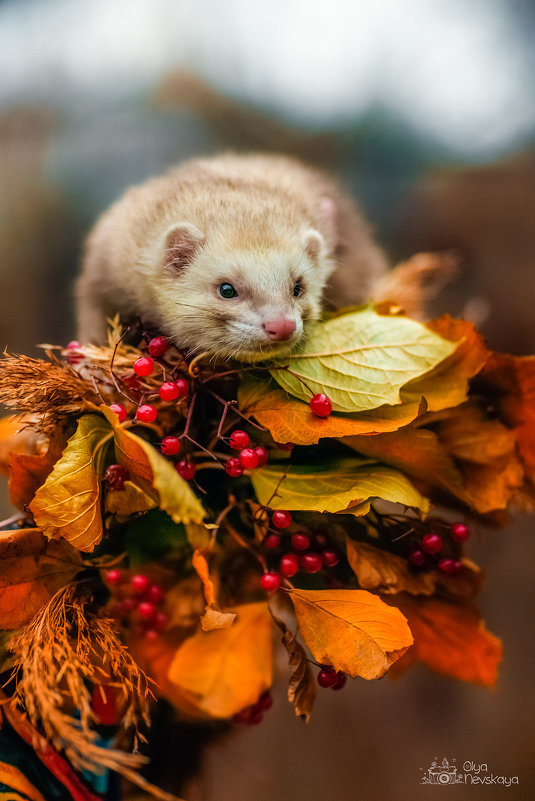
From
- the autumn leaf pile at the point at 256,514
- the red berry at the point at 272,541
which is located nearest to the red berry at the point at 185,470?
the autumn leaf pile at the point at 256,514

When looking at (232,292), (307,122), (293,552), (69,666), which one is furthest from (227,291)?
(307,122)

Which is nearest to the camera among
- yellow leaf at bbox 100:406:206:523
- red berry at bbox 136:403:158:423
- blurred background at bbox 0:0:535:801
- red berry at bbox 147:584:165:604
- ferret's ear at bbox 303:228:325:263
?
yellow leaf at bbox 100:406:206:523

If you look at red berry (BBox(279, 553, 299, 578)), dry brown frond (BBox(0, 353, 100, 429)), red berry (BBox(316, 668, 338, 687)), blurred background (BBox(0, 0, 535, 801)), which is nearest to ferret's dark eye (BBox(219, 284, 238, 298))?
dry brown frond (BBox(0, 353, 100, 429))

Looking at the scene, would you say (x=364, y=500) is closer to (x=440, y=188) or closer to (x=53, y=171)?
(x=440, y=188)

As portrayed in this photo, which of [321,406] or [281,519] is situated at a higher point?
[321,406]

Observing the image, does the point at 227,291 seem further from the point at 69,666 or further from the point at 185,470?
the point at 69,666

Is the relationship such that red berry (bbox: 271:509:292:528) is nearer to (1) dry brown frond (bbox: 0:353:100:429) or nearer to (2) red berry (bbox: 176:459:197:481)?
(2) red berry (bbox: 176:459:197:481)
